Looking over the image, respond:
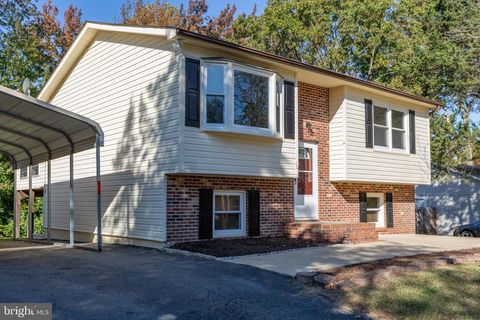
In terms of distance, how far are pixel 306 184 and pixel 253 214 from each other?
2.40m

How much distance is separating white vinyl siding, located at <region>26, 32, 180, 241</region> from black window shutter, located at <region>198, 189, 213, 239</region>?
975mm

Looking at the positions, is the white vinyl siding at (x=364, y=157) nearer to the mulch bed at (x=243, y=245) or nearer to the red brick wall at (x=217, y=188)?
the red brick wall at (x=217, y=188)

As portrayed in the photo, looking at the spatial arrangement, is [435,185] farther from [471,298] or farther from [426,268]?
[471,298]

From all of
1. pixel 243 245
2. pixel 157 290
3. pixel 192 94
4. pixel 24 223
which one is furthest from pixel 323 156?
pixel 24 223

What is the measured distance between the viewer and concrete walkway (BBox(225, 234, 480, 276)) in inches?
337

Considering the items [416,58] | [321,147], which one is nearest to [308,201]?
[321,147]

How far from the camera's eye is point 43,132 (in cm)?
1229

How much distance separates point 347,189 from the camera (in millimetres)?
15164

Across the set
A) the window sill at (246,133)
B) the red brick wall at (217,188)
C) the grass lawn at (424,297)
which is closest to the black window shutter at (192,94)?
the window sill at (246,133)

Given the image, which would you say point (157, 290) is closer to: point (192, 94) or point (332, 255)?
point (332, 255)

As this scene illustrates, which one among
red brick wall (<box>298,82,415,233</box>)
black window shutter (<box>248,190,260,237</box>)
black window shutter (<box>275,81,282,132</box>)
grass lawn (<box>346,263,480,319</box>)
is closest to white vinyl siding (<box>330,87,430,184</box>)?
red brick wall (<box>298,82,415,233</box>)

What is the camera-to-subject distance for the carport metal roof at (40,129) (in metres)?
10.0

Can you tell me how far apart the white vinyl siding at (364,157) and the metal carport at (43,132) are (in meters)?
7.24

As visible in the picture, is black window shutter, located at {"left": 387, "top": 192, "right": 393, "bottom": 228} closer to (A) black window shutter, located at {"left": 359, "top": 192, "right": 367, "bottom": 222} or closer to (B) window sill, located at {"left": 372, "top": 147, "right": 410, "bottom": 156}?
(A) black window shutter, located at {"left": 359, "top": 192, "right": 367, "bottom": 222}
